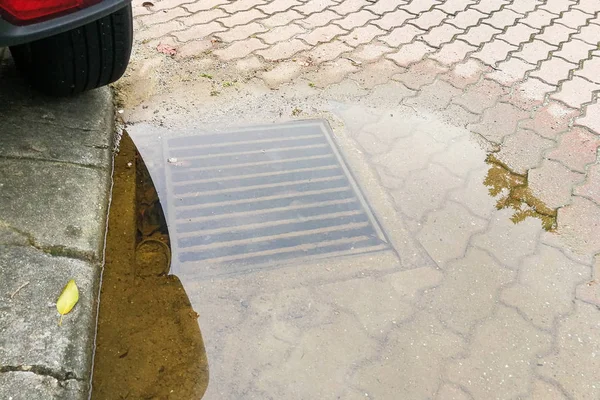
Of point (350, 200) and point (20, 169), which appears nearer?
point (20, 169)

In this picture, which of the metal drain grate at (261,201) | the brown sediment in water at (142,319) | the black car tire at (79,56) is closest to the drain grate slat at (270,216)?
the metal drain grate at (261,201)

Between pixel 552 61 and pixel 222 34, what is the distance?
2.20 m

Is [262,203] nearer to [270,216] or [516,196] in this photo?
[270,216]

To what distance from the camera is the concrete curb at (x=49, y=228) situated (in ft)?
5.53

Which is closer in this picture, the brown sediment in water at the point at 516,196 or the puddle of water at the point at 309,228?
the puddle of water at the point at 309,228

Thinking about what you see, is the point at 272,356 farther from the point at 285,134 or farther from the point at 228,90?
the point at 228,90

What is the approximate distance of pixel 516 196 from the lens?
2639 millimetres

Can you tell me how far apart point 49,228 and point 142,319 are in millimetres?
515

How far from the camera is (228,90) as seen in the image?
3.14 meters

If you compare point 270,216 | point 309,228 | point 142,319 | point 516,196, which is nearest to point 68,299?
point 142,319

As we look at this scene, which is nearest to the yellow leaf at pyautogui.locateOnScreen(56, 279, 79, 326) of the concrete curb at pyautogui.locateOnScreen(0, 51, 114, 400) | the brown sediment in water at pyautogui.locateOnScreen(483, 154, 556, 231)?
the concrete curb at pyautogui.locateOnScreen(0, 51, 114, 400)

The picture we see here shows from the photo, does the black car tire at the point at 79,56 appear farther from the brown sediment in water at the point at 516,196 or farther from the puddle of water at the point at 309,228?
the brown sediment in water at the point at 516,196

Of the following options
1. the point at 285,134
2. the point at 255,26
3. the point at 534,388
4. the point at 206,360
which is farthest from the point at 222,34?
the point at 534,388

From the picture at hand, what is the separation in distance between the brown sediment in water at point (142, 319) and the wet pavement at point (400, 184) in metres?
0.07
